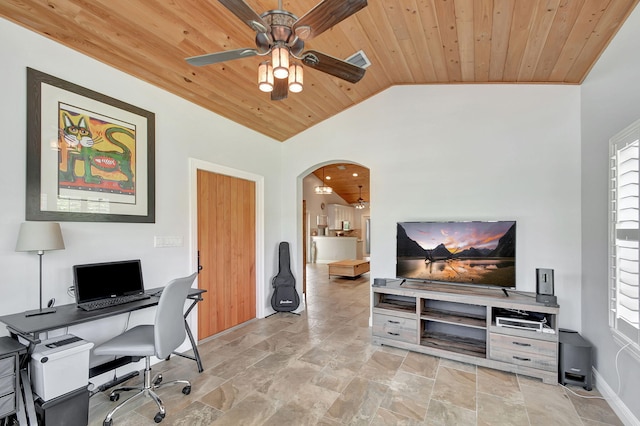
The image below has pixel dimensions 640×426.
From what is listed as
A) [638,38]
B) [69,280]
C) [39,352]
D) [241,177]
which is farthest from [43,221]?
[638,38]

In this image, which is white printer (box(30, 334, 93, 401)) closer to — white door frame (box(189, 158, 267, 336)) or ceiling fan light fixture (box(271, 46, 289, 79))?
white door frame (box(189, 158, 267, 336))

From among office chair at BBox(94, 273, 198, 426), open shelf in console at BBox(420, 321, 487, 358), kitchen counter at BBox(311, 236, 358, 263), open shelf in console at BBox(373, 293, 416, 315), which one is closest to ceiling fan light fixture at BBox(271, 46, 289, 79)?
office chair at BBox(94, 273, 198, 426)

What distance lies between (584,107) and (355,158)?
2.49 metres

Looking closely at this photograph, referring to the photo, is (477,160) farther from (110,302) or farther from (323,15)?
(110,302)

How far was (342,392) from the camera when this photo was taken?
251 centimetres

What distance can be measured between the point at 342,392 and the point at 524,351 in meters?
1.69

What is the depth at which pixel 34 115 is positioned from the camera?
2227 millimetres

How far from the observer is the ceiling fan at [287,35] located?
1.59m

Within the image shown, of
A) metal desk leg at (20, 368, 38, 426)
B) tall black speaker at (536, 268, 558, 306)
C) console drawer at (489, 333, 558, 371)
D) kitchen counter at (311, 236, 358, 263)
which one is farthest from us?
kitchen counter at (311, 236, 358, 263)

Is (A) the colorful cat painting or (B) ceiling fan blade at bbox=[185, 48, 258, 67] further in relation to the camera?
(A) the colorful cat painting

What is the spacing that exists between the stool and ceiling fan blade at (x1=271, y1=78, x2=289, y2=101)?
319cm

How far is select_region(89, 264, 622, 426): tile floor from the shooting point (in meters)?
2.18

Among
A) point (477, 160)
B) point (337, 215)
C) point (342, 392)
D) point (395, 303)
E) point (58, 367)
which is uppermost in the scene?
point (477, 160)

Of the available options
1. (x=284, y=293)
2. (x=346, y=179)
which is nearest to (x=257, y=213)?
(x=284, y=293)
